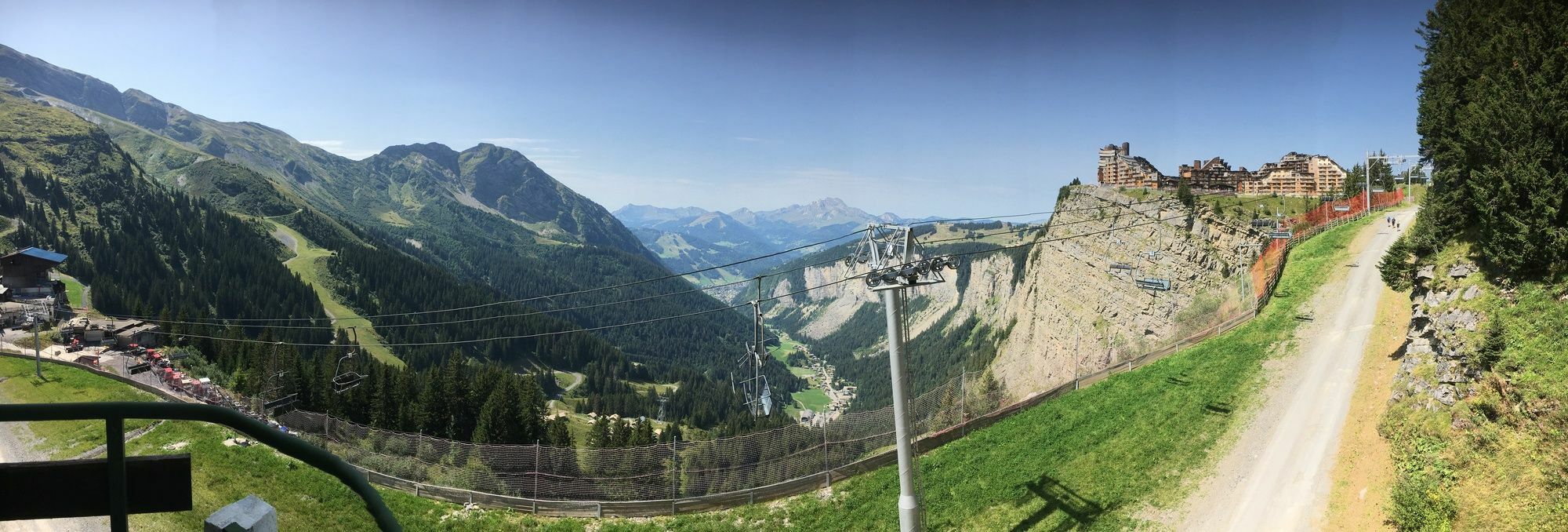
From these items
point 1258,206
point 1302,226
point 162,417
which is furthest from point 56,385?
point 1258,206

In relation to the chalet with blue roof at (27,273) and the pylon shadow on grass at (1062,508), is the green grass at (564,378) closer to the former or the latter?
the chalet with blue roof at (27,273)

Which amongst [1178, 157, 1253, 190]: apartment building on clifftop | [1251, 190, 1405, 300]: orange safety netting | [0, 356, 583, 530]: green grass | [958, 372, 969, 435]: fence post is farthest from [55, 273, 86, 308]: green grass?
[1178, 157, 1253, 190]: apartment building on clifftop

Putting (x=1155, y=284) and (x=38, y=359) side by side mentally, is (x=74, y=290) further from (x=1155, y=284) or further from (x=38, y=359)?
(x=1155, y=284)

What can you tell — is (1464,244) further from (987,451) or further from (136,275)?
(136,275)

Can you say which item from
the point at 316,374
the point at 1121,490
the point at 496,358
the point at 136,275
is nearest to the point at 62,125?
the point at 136,275

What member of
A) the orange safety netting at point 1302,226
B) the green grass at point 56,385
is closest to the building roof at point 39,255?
the green grass at point 56,385
